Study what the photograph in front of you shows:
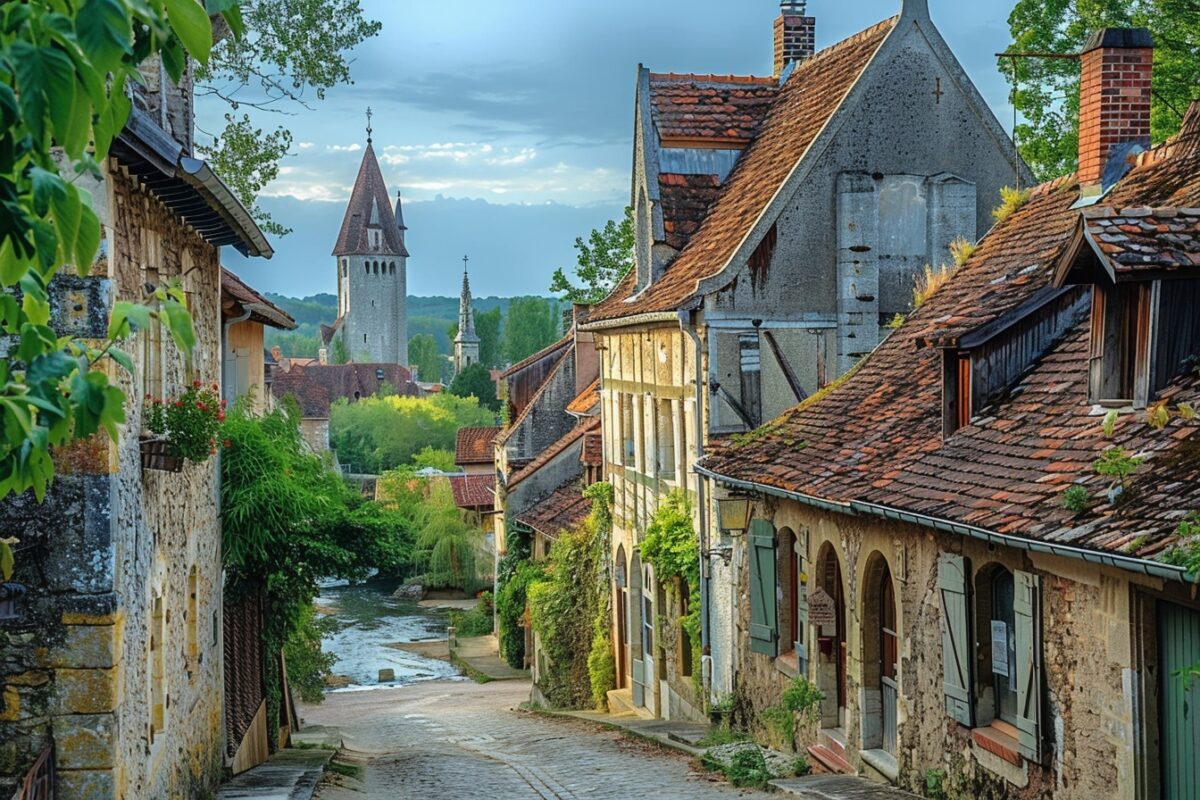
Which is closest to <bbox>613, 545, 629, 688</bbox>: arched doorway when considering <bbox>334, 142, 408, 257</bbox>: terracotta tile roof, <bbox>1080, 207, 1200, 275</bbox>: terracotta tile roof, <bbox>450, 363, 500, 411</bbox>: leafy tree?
<bbox>1080, 207, 1200, 275</bbox>: terracotta tile roof

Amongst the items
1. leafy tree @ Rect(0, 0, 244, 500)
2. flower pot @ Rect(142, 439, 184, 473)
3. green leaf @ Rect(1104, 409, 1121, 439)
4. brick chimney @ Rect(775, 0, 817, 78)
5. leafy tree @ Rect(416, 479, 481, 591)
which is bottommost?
leafy tree @ Rect(416, 479, 481, 591)

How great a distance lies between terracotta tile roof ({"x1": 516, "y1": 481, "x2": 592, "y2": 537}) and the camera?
93.7 feet

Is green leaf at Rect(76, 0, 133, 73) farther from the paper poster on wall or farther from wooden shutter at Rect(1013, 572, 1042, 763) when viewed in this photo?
the paper poster on wall

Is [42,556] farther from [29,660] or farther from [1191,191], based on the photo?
[1191,191]

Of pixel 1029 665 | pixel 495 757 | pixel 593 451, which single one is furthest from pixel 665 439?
pixel 1029 665

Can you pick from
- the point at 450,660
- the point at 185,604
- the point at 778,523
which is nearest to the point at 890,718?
the point at 778,523

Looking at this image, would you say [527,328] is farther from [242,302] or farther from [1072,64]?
[242,302]

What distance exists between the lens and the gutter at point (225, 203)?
32.0ft

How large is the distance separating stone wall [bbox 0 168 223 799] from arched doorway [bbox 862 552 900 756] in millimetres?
6134

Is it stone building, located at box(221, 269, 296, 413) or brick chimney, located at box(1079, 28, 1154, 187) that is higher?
brick chimney, located at box(1079, 28, 1154, 187)

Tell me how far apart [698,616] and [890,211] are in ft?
19.4

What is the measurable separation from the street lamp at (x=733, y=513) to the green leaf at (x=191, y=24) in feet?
41.4

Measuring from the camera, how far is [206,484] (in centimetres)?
1351

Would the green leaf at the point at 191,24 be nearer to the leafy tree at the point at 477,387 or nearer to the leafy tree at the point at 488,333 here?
the leafy tree at the point at 477,387
